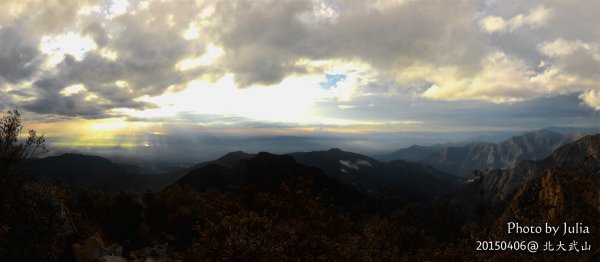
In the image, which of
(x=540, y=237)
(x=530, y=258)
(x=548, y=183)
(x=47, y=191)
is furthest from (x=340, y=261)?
(x=548, y=183)

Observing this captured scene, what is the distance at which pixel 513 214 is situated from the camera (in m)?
27.2

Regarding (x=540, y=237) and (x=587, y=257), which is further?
(x=540, y=237)

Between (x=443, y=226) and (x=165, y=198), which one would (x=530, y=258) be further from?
(x=443, y=226)

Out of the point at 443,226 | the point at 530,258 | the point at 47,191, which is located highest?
the point at 47,191

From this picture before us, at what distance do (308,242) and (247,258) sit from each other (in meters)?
3.61

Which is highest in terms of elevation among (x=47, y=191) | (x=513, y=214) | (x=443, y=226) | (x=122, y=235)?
(x=47, y=191)

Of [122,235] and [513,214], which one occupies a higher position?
[513,214]

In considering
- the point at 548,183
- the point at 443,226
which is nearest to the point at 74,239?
the point at 443,226

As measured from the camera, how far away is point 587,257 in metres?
22.1

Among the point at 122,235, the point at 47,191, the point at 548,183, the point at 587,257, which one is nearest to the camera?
the point at 587,257

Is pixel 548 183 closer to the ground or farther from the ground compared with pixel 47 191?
closer to the ground

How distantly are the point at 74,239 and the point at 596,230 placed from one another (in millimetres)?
35859

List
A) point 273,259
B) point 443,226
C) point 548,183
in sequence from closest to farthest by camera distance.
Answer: point 273,259 → point 443,226 → point 548,183

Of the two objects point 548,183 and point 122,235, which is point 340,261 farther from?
point 548,183
